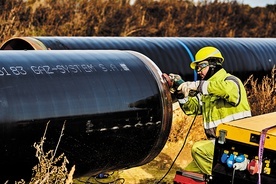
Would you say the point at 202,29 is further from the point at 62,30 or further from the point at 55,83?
the point at 55,83

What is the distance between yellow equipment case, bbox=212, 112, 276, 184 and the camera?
4.41 m

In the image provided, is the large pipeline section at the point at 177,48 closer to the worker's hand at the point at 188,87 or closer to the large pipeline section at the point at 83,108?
the large pipeline section at the point at 83,108

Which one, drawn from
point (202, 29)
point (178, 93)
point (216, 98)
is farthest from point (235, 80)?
point (202, 29)

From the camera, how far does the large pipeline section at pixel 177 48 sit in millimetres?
7223

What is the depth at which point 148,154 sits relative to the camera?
5.25 meters

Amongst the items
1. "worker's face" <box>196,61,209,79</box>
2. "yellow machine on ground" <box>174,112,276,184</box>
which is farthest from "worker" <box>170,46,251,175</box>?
"yellow machine on ground" <box>174,112,276,184</box>

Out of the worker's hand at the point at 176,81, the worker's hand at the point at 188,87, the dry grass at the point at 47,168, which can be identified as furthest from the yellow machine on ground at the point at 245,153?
the dry grass at the point at 47,168

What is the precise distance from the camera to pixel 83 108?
4.48 m

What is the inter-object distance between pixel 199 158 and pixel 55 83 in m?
1.82


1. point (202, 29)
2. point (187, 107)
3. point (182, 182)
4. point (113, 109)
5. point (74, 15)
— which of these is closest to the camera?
point (113, 109)

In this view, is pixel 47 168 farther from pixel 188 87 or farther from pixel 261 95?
pixel 261 95

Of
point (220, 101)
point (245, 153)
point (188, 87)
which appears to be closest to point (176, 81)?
point (188, 87)

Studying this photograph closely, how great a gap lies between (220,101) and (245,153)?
0.85m

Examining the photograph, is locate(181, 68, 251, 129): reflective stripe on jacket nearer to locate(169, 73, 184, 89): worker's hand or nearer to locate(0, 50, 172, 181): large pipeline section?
locate(169, 73, 184, 89): worker's hand
